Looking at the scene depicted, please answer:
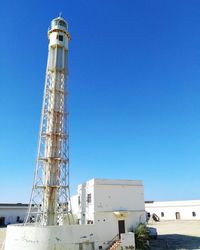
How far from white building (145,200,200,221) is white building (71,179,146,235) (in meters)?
30.4

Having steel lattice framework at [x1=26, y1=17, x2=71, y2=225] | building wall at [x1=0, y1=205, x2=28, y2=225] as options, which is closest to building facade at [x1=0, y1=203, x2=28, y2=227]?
building wall at [x1=0, y1=205, x2=28, y2=225]

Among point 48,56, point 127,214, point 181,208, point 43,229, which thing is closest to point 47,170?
point 43,229

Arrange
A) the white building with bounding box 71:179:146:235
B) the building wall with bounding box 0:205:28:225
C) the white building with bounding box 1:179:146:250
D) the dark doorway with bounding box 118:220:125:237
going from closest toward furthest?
1. the white building with bounding box 1:179:146:250
2. the white building with bounding box 71:179:146:235
3. the dark doorway with bounding box 118:220:125:237
4. the building wall with bounding box 0:205:28:225

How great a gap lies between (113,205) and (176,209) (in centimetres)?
3491

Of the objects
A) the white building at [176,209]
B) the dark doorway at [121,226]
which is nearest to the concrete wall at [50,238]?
the dark doorway at [121,226]

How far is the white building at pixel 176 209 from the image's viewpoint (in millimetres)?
54478

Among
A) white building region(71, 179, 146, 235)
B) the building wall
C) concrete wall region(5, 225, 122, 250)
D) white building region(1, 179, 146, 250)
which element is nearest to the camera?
concrete wall region(5, 225, 122, 250)

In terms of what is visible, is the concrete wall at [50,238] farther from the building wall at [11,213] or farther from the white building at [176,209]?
the white building at [176,209]

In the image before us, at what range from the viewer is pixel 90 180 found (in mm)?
29094

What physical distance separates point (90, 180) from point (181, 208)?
117 feet

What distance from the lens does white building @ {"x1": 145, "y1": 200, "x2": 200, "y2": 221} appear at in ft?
179

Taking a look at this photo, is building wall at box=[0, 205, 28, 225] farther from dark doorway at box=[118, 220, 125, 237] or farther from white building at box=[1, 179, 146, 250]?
dark doorway at box=[118, 220, 125, 237]

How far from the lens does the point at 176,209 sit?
5747 centimetres

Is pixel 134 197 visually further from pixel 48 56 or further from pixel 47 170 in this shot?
pixel 48 56
